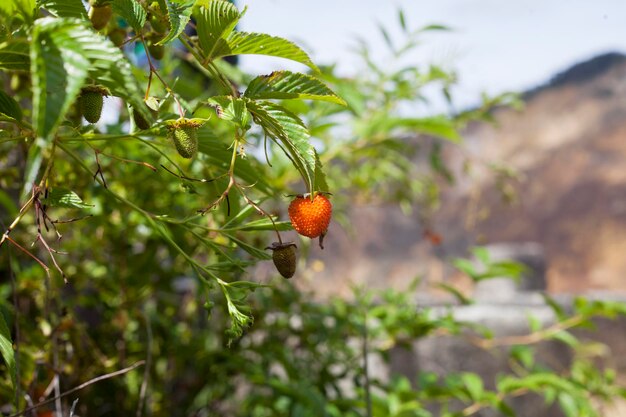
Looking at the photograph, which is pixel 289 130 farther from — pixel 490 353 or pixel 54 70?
pixel 490 353

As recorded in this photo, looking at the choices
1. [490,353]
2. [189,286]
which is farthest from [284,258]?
[490,353]

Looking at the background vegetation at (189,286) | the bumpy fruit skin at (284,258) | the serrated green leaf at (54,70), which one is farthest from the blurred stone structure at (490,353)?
the serrated green leaf at (54,70)

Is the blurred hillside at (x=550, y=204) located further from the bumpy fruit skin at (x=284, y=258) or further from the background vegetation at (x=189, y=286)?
the bumpy fruit skin at (x=284, y=258)

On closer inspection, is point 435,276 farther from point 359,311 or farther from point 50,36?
point 50,36

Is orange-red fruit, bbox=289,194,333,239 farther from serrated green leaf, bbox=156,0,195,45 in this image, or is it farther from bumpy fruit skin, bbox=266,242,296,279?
serrated green leaf, bbox=156,0,195,45

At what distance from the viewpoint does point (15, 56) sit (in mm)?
412

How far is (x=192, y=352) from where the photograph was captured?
1.25m

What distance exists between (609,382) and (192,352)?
2.80ft

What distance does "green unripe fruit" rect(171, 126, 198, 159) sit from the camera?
438mm

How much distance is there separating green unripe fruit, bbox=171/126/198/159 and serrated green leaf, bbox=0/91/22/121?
113 millimetres

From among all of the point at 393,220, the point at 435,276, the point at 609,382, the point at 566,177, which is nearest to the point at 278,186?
the point at 609,382

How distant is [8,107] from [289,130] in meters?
0.20

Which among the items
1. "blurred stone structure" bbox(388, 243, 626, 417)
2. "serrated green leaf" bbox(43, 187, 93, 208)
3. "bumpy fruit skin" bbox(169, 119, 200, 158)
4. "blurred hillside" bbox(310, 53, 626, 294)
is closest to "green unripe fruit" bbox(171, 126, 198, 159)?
"bumpy fruit skin" bbox(169, 119, 200, 158)

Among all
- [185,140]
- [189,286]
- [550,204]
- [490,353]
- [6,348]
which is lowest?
[550,204]
